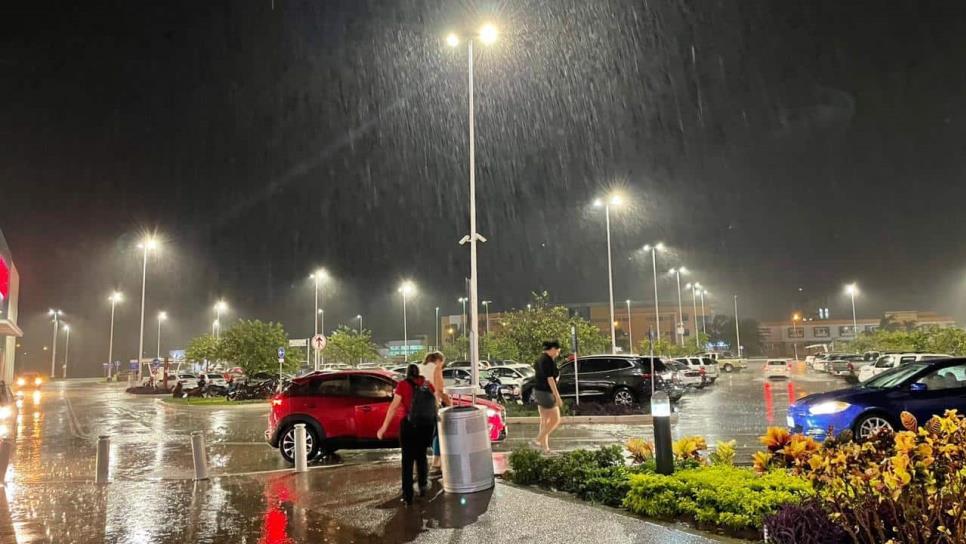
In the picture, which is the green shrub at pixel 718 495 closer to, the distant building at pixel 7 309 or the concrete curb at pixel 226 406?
the concrete curb at pixel 226 406

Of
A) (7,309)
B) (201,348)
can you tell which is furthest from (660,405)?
(7,309)

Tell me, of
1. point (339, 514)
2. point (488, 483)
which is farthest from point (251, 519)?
point (488, 483)

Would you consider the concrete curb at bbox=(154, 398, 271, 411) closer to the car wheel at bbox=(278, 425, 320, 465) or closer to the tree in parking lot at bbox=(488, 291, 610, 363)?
the tree in parking lot at bbox=(488, 291, 610, 363)

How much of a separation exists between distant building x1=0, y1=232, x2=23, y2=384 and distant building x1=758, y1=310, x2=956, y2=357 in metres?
100

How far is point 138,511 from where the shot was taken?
784cm

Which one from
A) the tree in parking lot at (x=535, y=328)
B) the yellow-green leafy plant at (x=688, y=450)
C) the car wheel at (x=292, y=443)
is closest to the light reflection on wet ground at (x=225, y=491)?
the car wheel at (x=292, y=443)

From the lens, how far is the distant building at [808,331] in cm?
11129

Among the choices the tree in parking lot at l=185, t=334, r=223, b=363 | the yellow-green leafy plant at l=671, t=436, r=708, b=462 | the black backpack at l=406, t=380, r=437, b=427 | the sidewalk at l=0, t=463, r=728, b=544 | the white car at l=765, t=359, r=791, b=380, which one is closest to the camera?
the sidewalk at l=0, t=463, r=728, b=544

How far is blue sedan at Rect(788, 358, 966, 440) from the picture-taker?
1080cm

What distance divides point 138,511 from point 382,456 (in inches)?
193

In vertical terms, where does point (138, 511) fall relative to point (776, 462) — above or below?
below

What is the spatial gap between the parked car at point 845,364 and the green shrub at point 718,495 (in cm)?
3637

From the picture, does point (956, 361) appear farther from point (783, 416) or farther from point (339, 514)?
point (339, 514)

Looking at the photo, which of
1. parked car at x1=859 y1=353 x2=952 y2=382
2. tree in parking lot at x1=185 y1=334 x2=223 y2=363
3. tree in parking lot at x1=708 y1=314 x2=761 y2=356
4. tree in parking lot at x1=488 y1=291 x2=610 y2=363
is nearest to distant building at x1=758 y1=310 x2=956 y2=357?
tree in parking lot at x1=708 y1=314 x2=761 y2=356
